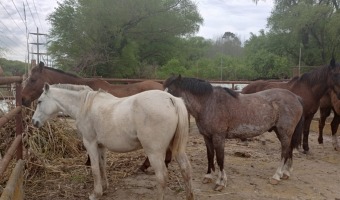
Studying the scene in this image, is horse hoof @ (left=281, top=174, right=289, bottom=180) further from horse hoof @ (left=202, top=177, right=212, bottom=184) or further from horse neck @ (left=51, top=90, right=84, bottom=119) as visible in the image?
horse neck @ (left=51, top=90, right=84, bottom=119)

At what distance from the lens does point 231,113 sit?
162 inches

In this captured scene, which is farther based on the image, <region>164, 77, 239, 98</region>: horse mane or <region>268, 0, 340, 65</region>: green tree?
<region>268, 0, 340, 65</region>: green tree

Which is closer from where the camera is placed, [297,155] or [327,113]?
[297,155]

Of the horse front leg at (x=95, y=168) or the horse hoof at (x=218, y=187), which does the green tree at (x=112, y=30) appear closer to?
the horse front leg at (x=95, y=168)

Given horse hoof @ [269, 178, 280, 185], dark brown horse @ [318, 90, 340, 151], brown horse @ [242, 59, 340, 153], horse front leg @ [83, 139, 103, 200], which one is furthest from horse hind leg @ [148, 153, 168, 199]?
dark brown horse @ [318, 90, 340, 151]

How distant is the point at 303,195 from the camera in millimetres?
3869

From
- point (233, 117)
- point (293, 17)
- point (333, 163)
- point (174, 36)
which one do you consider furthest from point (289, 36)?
point (233, 117)

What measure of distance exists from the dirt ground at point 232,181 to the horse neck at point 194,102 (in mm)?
965

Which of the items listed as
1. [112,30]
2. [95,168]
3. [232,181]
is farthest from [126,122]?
[112,30]

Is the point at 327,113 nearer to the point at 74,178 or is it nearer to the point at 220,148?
the point at 220,148

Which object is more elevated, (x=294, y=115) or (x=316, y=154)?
(x=294, y=115)

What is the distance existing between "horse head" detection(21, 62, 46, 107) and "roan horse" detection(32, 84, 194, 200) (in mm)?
1221

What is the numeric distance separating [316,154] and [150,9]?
16754mm

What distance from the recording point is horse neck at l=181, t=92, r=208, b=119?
4.11m
